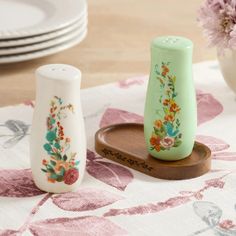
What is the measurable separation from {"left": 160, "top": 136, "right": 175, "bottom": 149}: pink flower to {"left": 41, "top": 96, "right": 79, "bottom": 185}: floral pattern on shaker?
0.46 feet

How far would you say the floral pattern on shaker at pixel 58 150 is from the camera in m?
1.11

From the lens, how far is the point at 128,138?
51.3 inches

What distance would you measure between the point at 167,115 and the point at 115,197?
0.46 ft

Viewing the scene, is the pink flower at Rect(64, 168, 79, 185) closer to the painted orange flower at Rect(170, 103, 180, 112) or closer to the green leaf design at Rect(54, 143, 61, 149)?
the green leaf design at Rect(54, 143, 61, 149)

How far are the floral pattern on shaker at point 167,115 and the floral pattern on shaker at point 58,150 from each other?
141 mm

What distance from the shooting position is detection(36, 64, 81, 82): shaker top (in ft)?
3.56

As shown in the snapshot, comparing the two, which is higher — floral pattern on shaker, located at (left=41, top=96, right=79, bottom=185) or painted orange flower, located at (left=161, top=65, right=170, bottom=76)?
painted orange flower, located at (left=161, top=65, right=170, bottom=76)

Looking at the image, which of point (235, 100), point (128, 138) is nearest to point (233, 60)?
point (235, 100)

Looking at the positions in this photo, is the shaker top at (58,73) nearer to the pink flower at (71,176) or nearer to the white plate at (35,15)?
the pink flower at (71,176)

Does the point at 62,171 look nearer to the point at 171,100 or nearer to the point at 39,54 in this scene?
the point at 171,100

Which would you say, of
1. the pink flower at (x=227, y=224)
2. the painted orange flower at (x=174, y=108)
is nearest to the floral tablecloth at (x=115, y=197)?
the pink flower at (x=227, y=224)

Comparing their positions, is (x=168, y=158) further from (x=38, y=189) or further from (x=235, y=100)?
(x=235, y=100)

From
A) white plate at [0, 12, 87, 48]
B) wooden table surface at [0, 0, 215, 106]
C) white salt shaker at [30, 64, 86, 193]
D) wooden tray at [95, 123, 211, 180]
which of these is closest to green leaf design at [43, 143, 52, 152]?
white salt shaker at [30, 64, 86, 193]

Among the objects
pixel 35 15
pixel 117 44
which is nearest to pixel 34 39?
pixel 35 15
